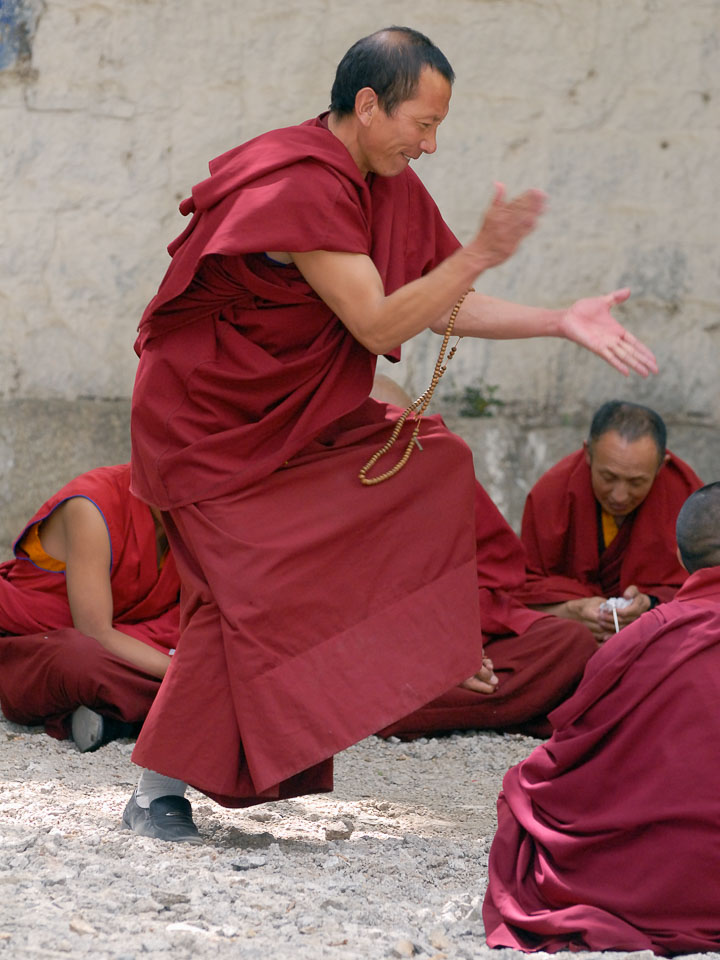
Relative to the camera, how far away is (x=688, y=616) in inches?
94.7

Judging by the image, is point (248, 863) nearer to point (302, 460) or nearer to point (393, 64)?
point (302, 460)

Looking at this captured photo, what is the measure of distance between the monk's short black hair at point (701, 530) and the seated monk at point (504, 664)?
160cm

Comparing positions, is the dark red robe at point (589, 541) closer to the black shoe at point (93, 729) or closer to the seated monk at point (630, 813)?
the black shoe at point (93, 729)

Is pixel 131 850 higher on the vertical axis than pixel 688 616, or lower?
lower

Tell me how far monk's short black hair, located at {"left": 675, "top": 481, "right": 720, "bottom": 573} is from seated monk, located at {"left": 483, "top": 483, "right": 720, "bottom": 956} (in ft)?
0.28

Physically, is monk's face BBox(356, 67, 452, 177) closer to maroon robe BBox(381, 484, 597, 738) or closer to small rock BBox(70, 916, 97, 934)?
small rock BBox(70, 916, 97, 934)

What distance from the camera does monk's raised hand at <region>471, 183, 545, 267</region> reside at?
2.51 metres

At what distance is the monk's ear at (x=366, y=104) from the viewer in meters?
2.73

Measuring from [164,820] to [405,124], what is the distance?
1.51 meters

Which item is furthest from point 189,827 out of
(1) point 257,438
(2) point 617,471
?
(2) point 617,471

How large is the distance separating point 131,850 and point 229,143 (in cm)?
342

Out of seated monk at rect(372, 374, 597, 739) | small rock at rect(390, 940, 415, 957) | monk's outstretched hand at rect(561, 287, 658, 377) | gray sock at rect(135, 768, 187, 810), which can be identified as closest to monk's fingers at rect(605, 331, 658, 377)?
monk's outstretched hand at rect(561, 287, 658, 377)

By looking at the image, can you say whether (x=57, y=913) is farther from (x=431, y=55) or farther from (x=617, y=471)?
(x=617, y=471)

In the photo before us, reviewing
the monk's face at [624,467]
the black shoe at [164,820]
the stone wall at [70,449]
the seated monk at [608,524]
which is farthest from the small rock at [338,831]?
the stone wall at [70,449]
